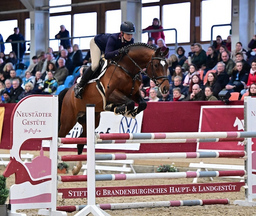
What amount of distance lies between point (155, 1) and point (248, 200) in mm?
10927

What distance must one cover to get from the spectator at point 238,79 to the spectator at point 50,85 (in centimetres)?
478

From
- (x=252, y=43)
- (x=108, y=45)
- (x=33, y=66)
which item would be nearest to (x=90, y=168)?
(x=108, y=45)

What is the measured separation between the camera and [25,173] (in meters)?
4.90

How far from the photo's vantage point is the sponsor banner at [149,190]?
509 centimetres

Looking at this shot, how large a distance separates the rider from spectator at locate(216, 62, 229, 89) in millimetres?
3593

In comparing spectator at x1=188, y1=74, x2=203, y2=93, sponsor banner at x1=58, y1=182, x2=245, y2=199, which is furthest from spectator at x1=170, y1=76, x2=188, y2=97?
sponsor banner at x1=58, y1=182, x2=245, y2=199

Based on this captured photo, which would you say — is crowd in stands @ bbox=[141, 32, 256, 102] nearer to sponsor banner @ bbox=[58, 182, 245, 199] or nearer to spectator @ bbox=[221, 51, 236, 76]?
spectator @ bbox=[221, 51, 236, 76]

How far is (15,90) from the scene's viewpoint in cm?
1346

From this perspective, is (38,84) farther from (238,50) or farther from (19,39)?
(238,50)

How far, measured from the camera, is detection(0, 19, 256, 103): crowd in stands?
32.8ft

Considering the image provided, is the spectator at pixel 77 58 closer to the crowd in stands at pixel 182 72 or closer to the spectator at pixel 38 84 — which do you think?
the crowd in stands at pixel 182 72

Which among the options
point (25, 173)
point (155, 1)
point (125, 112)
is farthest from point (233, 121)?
point (155, 1)

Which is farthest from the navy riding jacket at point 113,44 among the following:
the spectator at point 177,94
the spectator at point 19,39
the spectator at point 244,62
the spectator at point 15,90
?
the spectator at point 19,39

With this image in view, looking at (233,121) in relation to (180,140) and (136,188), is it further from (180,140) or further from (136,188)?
(136,188)
